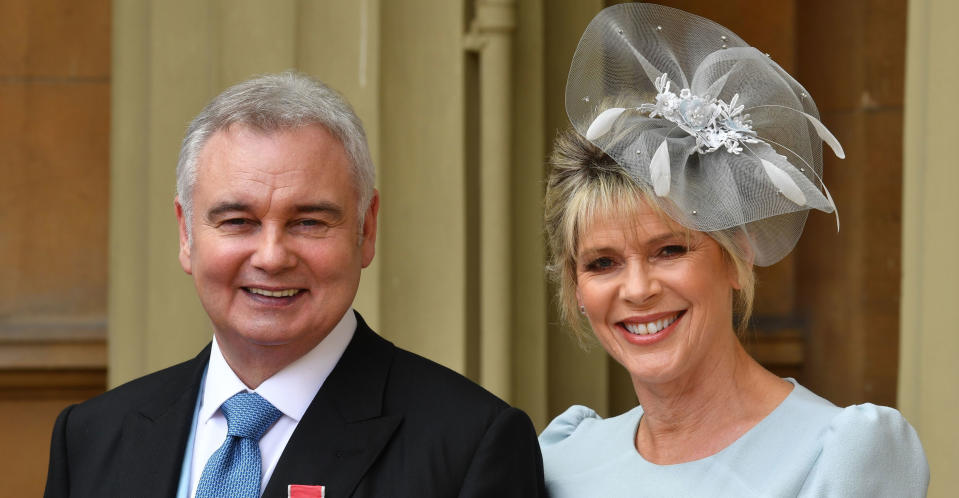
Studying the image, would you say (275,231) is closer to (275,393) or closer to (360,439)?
(275,393)

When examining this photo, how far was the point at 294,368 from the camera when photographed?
243 centimetres

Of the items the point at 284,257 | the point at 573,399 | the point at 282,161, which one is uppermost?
the point at 282,161

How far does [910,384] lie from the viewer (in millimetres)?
3197

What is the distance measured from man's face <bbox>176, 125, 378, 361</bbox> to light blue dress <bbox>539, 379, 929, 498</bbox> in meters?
0.72

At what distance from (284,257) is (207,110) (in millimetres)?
368

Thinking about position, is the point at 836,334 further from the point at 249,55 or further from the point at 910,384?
the point at 249,55

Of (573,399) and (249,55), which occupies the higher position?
(249,55)

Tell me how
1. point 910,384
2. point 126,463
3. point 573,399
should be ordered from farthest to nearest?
point 573,399
point 910,384
point 126,463

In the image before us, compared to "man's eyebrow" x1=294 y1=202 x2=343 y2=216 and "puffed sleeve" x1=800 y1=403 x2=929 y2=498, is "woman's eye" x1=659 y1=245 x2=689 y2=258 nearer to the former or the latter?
"puffed sleeve" x1=800 y1=403 x2=929 y2=498

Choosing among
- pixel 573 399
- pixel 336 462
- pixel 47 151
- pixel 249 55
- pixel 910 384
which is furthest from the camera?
pixel 47 151

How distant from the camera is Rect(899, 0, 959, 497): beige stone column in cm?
304

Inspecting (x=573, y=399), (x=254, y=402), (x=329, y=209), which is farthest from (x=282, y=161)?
(x=573, y=399)

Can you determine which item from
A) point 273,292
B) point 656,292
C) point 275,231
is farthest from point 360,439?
point 656,292

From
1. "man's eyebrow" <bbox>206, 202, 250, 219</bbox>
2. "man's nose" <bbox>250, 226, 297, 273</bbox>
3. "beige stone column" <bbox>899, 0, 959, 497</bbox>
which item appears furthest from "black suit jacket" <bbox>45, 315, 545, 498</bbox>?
"beige stone column" <bbox>899, 0, 959, 497</bbox>
